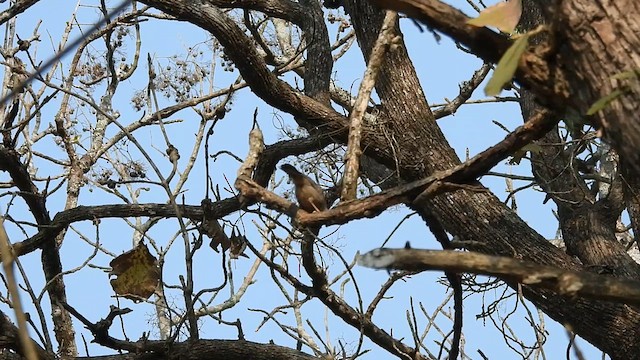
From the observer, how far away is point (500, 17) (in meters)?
1.50

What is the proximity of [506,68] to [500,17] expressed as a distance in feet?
0.52

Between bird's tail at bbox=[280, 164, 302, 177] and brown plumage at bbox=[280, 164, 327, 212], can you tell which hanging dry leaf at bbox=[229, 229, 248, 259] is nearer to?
bird's tail at bbox=[280, 164, 302, 177]

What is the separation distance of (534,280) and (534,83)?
0.33 metres

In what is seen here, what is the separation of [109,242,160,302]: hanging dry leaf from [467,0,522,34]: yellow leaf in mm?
2101

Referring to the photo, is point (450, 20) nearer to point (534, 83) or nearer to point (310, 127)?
point (534, 83)

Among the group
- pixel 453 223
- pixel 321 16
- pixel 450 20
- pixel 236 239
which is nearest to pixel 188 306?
pixel 236 239

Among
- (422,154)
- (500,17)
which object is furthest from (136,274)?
(500,17)

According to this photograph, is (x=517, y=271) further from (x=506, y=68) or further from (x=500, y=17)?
(x=500, y=17)

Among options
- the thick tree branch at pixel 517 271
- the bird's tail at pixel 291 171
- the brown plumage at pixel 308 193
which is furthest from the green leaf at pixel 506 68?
the bird's tail at pixel 291 171

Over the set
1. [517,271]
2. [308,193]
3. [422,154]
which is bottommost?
[517,271]

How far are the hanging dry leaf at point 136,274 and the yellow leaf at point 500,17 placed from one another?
6.89 ft

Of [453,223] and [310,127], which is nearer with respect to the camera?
[453,223]

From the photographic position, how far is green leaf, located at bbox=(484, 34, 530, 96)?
4.44ft

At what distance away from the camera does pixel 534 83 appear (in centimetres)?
147
